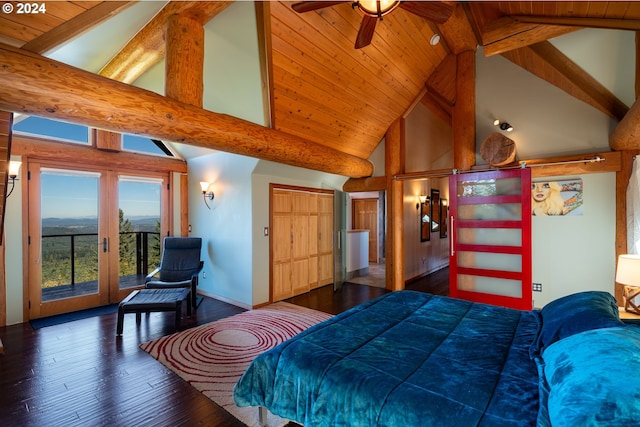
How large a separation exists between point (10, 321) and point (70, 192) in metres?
1.91

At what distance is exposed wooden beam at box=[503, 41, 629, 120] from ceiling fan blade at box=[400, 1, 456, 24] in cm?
244

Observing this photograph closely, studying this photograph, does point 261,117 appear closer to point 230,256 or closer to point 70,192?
point 230,256

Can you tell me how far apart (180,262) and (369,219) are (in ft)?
20.3

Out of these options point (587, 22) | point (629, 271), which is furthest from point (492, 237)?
point (587, 22)

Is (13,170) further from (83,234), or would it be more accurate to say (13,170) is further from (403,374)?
(403,374)

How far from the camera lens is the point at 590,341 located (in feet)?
4.25

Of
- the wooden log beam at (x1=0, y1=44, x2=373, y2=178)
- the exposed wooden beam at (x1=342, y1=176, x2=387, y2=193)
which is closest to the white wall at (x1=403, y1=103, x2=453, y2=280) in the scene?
the exposed wooden beam at (x1=342, y1=176, x2=387, y2=193)

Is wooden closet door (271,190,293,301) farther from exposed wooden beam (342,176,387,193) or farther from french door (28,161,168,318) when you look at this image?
french door (28,161,168,318)

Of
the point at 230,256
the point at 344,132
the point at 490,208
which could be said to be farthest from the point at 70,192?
the point at 490,208

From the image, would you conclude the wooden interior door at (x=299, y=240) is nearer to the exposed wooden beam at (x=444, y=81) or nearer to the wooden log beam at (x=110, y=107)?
the wooden log beam at (x=110, y=107)

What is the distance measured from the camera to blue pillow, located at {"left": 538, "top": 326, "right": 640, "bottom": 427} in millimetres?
935

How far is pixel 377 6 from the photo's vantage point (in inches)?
86.2

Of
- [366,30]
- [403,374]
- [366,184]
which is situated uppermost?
[366,30]

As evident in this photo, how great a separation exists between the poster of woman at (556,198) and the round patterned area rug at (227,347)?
3504 mm
